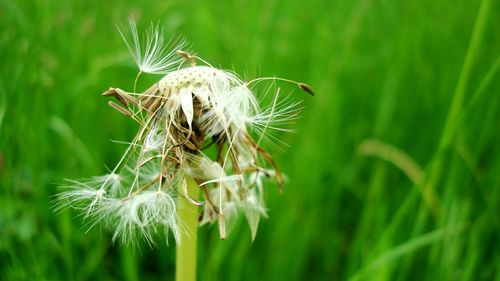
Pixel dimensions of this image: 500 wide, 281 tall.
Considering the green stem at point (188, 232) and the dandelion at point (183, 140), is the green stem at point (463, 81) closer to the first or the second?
the dandelion at point (183, 140)

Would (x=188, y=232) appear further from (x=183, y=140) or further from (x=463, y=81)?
(x=463, y=81)

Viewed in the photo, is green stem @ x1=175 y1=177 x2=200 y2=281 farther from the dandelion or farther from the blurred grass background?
the blurred grass background

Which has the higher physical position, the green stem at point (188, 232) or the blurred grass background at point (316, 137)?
the blurred grass background at point (316, 137)

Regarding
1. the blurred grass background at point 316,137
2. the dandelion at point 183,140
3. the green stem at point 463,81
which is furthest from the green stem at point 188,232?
the green stem at point 463,81

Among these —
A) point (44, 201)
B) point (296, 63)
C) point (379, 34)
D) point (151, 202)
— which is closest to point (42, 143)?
point (44, 201)

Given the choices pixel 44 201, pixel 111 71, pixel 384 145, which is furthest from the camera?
pixel 111 71

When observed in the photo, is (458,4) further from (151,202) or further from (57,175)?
(151,202)
